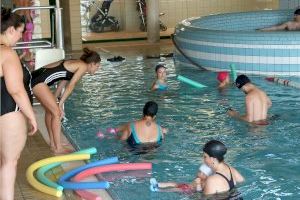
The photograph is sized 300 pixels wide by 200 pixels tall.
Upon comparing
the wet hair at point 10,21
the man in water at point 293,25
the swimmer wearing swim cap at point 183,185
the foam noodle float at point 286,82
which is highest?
the wet hair at point 10,21

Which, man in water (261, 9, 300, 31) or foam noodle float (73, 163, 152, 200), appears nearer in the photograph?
foam noodle float (73, 163, 152, 200)

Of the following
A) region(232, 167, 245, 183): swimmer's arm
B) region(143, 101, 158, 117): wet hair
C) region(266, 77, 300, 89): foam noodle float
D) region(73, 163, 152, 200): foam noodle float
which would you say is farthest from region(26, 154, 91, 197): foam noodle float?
region(266, 77, 300, 89): foam noodle float

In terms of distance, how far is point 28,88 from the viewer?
4.56 metres

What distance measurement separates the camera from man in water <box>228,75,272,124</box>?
7.29 metres

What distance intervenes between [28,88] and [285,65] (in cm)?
747

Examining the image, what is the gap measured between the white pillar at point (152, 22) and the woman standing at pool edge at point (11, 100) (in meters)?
13.2

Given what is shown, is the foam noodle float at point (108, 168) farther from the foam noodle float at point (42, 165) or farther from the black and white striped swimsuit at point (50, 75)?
the black and white striped swimsuit at point (50, 75)

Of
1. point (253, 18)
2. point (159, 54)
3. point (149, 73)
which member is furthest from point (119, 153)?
point (253, 18)

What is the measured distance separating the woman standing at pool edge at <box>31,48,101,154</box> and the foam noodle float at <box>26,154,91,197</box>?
61 centimetres

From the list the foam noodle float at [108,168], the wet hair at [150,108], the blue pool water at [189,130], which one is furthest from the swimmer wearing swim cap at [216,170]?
the wet hair at [150,108]

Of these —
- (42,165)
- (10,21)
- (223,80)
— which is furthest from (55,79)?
(223,80)

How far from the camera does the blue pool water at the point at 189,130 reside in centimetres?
545

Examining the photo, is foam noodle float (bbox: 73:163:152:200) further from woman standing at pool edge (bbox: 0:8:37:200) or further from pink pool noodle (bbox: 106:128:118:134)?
pink pool noodle (bbox: 106:128:118:134)

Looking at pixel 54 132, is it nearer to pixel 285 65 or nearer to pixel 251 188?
pixel 251 188
